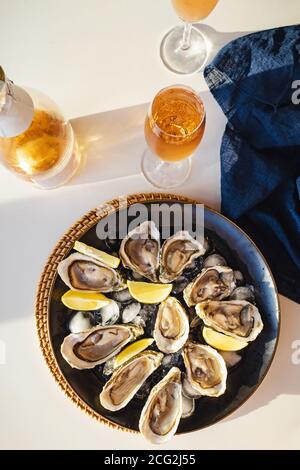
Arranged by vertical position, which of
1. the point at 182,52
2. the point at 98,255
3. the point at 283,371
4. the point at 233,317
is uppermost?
the point at 182,52

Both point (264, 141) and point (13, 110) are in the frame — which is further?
point (264, 141)

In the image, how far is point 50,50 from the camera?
3.09 feet

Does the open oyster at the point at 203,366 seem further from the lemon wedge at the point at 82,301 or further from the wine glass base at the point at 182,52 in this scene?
the wine glass base at the point at 182,52

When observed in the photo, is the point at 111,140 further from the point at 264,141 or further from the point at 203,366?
the point at 203,366

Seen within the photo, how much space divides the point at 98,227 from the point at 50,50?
0.35m

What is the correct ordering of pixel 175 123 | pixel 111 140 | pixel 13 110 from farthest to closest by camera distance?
1. pixel 111 140
2. pixel 175 123
3. pixel 13 110

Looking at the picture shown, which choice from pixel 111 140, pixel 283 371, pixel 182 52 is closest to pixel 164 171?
pixel 111 140

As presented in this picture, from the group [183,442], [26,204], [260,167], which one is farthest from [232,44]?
[183,442]

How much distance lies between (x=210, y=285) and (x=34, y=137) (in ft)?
1.25

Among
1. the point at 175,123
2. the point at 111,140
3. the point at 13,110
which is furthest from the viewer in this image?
the point at 111,140

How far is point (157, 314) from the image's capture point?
2.87ft

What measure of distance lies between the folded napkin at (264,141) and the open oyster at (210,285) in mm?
92

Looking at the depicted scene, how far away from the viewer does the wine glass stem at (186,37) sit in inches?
35.7
